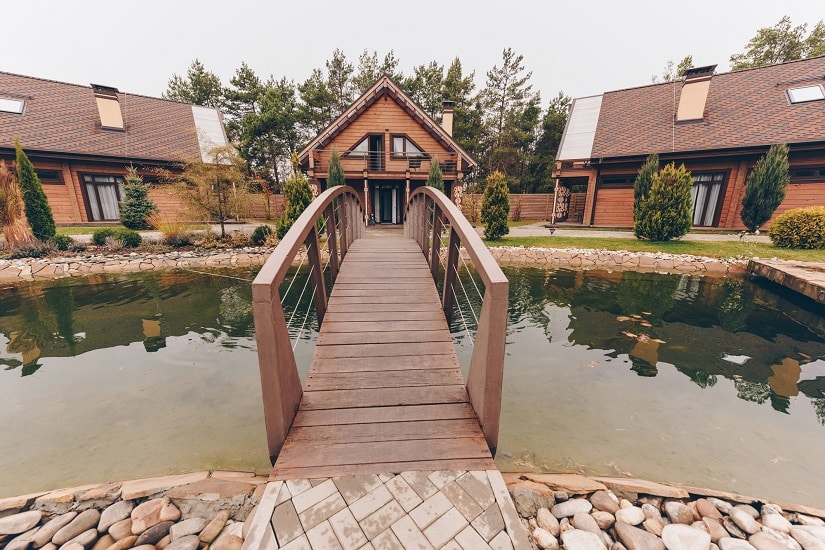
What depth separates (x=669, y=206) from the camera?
38.4ft

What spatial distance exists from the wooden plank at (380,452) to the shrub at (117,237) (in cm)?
1280

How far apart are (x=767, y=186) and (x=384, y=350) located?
627 inches

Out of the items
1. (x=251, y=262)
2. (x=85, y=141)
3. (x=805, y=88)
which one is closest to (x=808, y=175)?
(x=805, y=88)

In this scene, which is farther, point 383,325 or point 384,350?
point 383,325

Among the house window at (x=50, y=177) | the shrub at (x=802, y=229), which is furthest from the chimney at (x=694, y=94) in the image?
the house window at (x=50, y=177)

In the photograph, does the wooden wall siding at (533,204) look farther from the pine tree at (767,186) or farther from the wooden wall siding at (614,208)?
the pine tree at (767,186)

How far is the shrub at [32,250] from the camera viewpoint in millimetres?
9578

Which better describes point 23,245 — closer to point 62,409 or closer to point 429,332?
point 62,409

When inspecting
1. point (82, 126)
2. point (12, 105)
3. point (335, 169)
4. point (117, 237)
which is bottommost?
point (117, 237)

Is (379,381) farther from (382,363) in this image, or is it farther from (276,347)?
(276,347)

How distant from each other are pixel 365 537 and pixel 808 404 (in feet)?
18.5

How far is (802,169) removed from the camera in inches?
501

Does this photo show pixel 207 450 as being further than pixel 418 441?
Yes

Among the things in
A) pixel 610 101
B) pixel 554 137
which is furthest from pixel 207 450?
pixel 554 137
